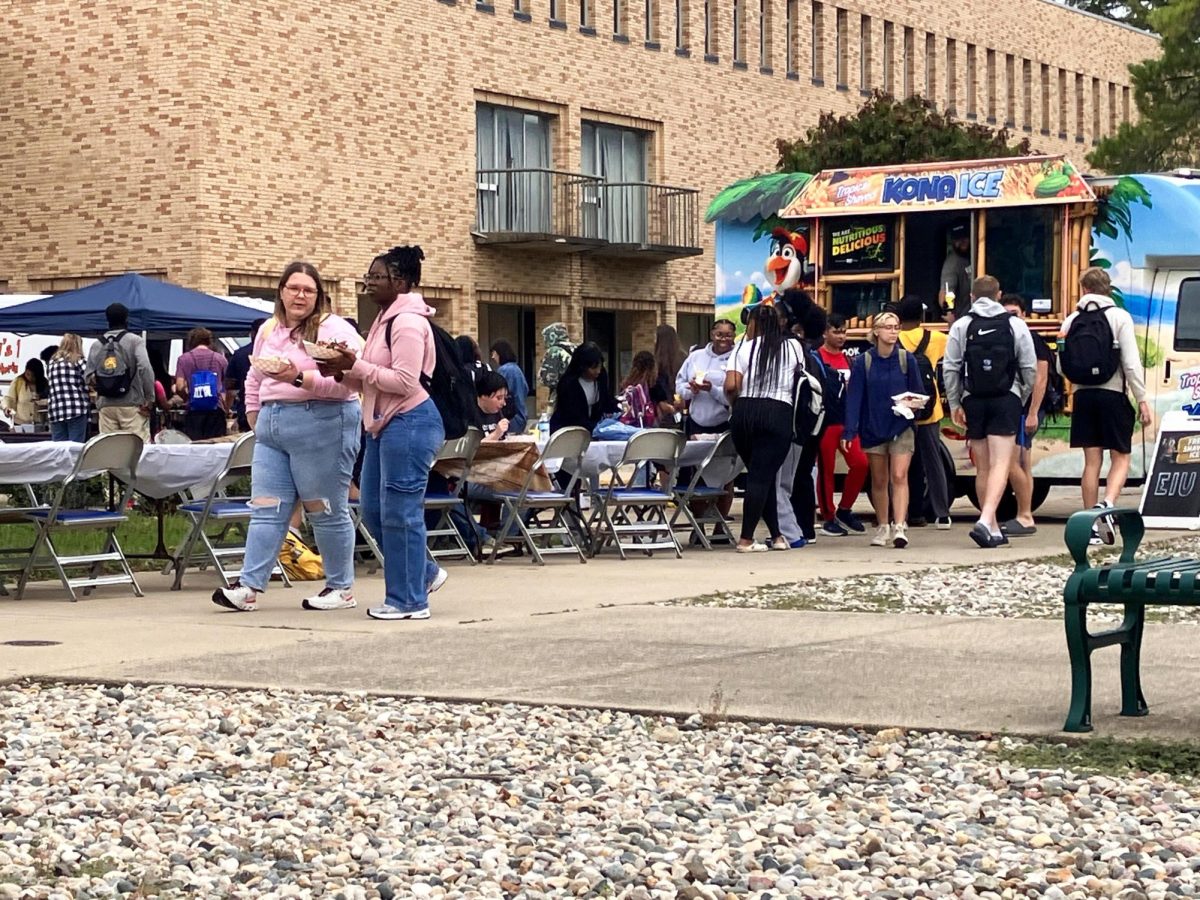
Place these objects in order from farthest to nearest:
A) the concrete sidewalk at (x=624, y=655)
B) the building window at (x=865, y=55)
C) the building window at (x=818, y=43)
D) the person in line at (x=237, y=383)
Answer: the building window at (x=865, y=55) → the building window at (x=818, y=43) → the person in line at (x=237, y=383) → the concrete sidewalk at (x=624, y=655)

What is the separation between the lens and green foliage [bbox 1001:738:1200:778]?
6523 mm

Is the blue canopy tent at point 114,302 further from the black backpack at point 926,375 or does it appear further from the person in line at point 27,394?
the black backpack at point 926,375

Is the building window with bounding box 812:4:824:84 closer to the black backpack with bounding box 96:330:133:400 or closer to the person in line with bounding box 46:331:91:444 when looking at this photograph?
the person in line with bounding box 46:331:91:444

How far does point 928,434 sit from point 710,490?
222 cm

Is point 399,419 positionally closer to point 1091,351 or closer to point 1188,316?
point 1091,351

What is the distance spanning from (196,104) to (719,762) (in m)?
26.3

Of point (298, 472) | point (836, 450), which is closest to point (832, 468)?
point (836, 450)

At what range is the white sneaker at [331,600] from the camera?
11328 mm

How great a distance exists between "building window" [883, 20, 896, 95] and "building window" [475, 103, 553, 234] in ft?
39.0

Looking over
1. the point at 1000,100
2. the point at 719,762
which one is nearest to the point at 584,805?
the point at 719,762

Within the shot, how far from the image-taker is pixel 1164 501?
8.83 m

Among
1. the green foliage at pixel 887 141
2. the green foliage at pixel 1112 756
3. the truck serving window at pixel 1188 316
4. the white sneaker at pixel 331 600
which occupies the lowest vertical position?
the white sneaker at pixel 331 600

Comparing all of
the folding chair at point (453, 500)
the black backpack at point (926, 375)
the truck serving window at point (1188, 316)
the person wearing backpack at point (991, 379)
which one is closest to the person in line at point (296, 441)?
the folding chair at point (453, 500)

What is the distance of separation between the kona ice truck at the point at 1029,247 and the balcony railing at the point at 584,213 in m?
17.5
